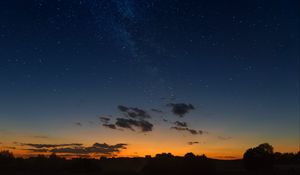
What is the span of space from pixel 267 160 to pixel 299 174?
38.6 ft

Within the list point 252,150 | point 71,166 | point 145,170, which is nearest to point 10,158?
point 71,166

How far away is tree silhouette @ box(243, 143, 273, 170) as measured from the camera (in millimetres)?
85312

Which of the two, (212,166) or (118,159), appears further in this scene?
(118,159)

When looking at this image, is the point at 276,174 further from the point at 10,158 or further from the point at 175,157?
the point at 10,158

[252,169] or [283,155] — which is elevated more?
[283,155]

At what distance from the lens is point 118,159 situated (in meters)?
150

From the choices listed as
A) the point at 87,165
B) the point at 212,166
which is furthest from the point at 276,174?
the point at 87,165

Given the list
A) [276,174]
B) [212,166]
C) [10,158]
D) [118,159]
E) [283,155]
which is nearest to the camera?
[276,174]

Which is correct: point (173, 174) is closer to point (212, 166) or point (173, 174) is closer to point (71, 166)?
point (212, 166)

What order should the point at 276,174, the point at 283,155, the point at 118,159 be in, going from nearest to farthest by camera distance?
the point at 276,174
the point at 283,155
the point at 118,159

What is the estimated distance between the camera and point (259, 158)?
8588cm

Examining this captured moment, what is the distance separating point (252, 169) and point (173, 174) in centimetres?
1931

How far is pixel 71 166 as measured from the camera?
87.3 metres

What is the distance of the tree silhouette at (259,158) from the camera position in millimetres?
85312
